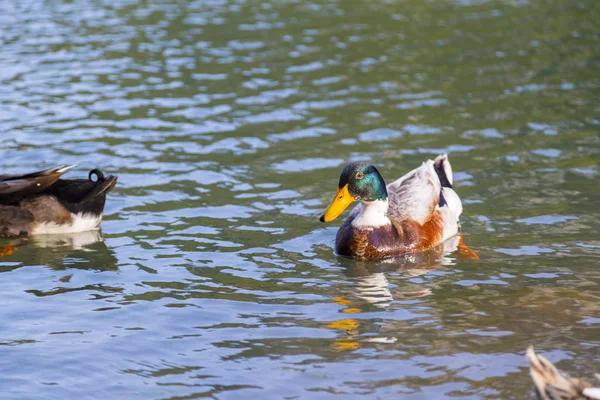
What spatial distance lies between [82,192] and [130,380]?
3.79 meters

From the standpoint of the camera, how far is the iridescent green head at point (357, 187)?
28.5 feet

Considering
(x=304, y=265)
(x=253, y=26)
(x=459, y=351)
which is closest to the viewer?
(x=459, y=351)

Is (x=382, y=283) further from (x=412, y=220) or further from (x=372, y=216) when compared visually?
(x=412, y=220)

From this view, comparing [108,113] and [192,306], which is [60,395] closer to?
[192,306]

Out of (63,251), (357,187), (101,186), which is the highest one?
(357,187)

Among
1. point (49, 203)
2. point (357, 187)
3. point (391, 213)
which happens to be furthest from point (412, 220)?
point (49, 203)

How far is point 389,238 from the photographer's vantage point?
8789mm

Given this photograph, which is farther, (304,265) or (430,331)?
(304,265)

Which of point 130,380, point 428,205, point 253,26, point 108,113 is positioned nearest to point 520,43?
point 253,26

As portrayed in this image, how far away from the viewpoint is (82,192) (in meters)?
9.52

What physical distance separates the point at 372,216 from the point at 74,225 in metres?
3.07

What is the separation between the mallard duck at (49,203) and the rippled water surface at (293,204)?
170 millimetres

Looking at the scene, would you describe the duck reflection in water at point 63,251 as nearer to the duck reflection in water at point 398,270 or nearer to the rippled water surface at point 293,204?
the rippled water surface at point 293,204

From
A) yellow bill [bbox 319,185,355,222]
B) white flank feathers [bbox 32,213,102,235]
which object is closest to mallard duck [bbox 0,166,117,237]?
white flank feathers [bbox 32,213,102,235]
